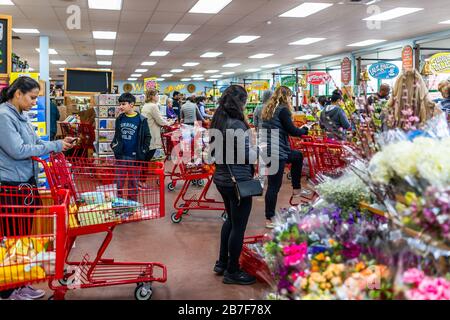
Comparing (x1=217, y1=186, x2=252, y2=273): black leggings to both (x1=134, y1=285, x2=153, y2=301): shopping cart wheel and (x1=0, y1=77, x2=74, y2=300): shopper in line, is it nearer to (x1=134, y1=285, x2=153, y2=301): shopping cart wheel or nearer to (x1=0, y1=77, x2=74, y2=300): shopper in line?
(x1=134, y1=285, x2=153, y2=301): shopping cart wheel

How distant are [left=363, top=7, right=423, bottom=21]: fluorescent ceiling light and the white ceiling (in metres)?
0.27

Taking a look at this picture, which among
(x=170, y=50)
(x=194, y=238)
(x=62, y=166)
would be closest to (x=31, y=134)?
(x=62, y=166)

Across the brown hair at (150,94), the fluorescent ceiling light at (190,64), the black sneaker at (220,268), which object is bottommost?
the black sneaker at (220,268)

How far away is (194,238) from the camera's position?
491cm

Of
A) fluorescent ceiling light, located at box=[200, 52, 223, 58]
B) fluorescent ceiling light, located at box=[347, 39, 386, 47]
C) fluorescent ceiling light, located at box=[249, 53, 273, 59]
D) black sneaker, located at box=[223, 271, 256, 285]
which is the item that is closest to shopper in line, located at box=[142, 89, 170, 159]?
black sneaker, located at box=[223, 271, 256, 285]

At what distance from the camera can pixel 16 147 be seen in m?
3.02

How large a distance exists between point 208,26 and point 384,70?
4.98m

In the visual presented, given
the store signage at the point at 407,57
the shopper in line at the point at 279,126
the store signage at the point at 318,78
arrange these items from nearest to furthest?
the shopper in line at the point at 279,126 → the store signage at the point at 407,57 → the store signage at the point at 318,78

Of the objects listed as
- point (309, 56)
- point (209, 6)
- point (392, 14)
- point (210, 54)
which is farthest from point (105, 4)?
point (309, 56)

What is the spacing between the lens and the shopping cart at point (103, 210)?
301 centimetres

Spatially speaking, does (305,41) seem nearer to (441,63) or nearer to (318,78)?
(318,78)

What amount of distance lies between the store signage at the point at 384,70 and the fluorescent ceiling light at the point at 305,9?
141 inches

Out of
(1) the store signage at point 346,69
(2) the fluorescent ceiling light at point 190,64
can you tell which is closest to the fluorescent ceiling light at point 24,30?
(2) the fluorescent ceiling light at point 190,64

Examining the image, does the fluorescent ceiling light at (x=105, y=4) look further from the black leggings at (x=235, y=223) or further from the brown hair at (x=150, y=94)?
the black leggings at (x=235, y=223)
